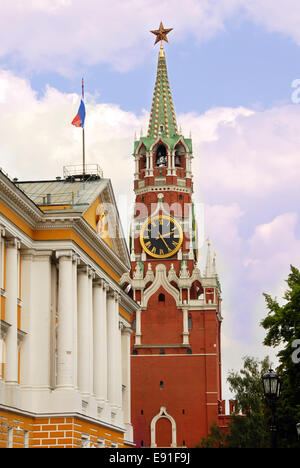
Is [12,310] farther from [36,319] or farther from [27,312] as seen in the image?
[36,319]

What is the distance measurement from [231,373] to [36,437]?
5216cm

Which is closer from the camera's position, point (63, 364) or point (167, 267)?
point (63, 364)

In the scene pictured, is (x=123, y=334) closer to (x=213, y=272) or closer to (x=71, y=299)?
(x=71, y=299)

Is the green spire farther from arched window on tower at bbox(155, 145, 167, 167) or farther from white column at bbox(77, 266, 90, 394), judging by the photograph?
white column at bbox(77, 266, 90, 394)

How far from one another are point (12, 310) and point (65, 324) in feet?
13.3

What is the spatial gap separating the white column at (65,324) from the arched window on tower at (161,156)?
78.8 meters

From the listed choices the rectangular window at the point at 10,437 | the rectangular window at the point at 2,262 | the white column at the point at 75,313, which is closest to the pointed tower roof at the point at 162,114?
the white column at the point at 75,313

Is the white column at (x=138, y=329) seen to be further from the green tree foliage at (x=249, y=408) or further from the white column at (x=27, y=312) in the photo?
the white column at (x=27, y=312)

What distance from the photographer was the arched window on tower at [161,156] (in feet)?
424

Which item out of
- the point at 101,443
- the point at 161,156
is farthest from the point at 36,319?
the point at 161,156

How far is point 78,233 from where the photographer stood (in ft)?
173
